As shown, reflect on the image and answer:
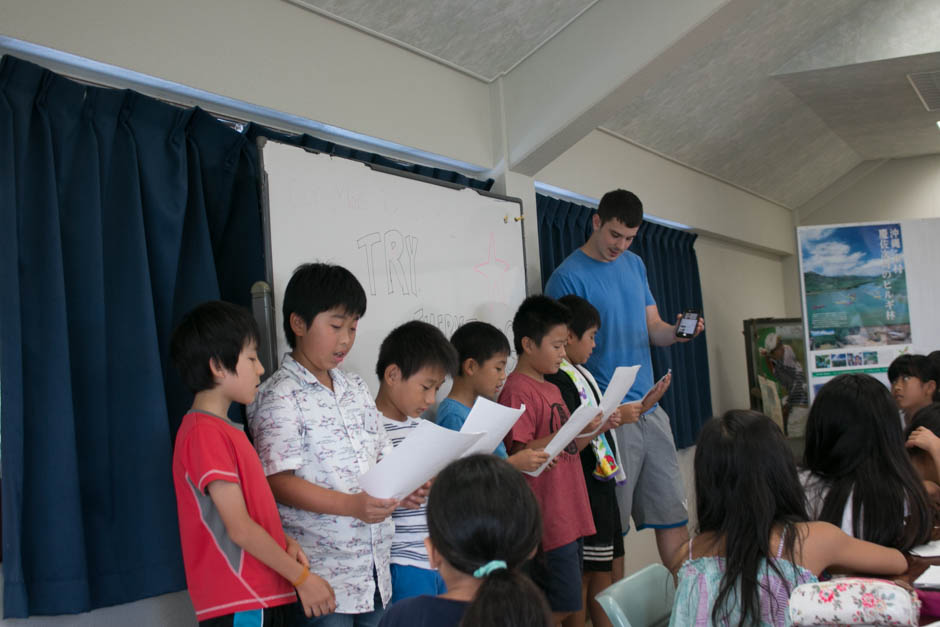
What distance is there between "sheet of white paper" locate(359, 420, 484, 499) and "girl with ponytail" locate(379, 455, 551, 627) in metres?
0.30

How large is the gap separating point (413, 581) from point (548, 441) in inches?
23.4

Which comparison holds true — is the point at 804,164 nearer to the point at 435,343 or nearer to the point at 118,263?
the point at 435,343

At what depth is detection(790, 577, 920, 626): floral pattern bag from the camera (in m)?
0.98

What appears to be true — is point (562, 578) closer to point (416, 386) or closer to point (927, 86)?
point (416, 386)

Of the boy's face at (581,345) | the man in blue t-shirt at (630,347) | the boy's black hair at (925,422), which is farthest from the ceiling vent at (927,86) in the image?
the boy's face at (581,345)

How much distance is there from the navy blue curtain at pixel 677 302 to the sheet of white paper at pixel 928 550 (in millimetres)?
2600

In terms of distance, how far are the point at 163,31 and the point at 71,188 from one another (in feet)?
1.68

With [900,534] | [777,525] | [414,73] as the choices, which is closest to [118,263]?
[414,73]

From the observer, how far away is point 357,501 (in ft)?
5.68

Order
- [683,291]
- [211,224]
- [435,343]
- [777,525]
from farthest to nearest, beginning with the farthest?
[683,291]
[211,224]
[435,343]
[777,525]

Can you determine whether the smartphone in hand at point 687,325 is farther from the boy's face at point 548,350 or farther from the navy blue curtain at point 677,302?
the navy blue curtain at point 677,302

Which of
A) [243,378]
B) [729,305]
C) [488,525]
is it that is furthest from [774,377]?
[488,525]

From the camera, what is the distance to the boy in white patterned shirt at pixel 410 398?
2070 mm

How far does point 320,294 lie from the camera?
76.9 inches
